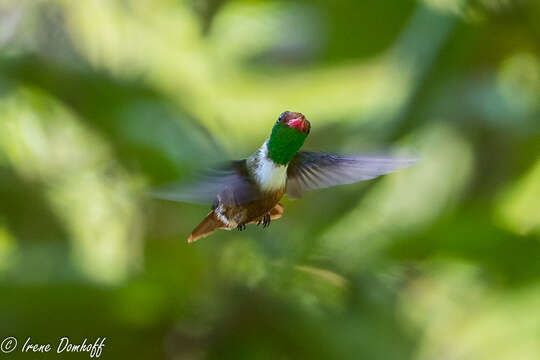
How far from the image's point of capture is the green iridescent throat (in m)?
0.44

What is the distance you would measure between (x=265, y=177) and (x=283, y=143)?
27 mm

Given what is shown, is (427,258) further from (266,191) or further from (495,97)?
(266,191)

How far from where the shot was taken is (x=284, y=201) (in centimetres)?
125

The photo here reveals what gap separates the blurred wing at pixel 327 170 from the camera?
473mm

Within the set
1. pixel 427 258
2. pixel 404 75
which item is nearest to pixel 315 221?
pixel 427 258
